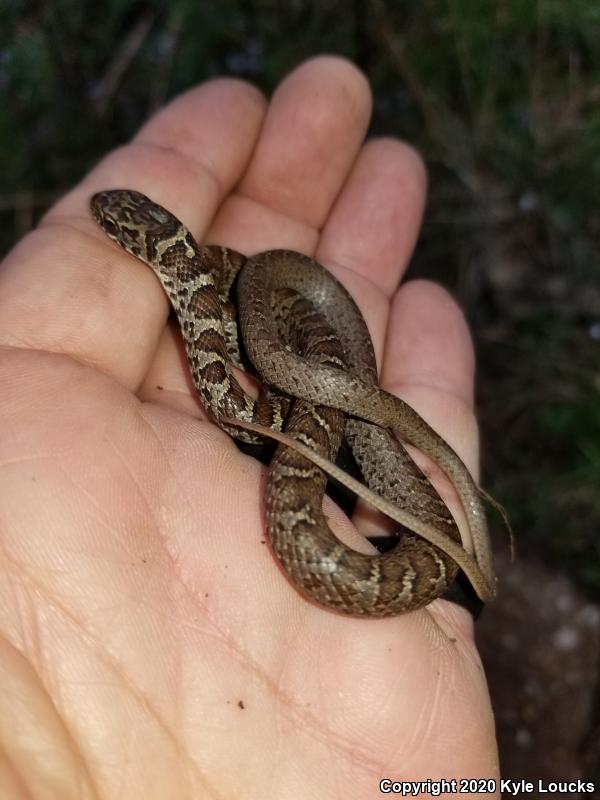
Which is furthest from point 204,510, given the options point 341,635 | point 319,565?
point 341,635

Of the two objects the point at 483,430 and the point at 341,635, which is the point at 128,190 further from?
the point at 483,430

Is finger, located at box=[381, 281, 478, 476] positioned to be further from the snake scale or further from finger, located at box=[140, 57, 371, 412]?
finger, located at box=[140, 57, 371, 412]

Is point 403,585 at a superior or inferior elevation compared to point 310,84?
inferior

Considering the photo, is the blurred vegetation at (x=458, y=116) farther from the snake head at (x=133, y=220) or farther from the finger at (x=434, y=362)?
the snake head at (x=133, y=220)

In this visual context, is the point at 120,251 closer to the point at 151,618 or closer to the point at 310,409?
the point at 310,409

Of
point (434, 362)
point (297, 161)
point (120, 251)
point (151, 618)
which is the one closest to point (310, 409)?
point (434, 362)

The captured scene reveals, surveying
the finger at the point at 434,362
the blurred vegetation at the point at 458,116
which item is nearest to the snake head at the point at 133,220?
the finger at the point at 434,362

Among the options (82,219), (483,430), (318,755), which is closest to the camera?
(318,755)
